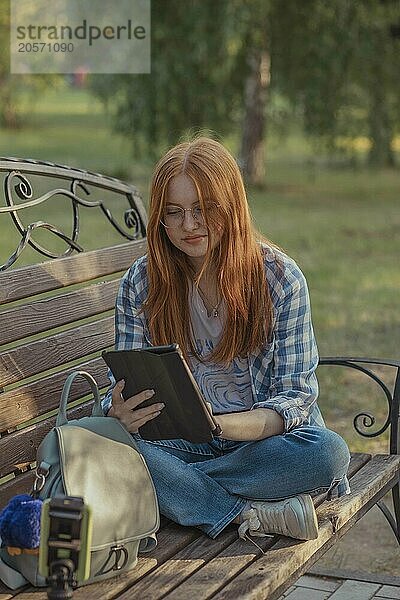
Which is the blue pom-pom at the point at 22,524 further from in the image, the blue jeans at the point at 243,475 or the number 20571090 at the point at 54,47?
the number 20571090 at the point at 54,47

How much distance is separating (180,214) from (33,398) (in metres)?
0.68

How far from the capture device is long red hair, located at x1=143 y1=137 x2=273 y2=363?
2977 mm

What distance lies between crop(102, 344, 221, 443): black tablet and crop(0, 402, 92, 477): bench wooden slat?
1.23ft

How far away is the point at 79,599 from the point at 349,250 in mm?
10445

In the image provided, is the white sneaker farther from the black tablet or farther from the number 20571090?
the number 20571090

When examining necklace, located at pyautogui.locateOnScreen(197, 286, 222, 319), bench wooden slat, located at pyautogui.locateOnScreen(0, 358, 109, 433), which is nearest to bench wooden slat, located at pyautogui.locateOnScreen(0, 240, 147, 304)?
bench wooden slat, located at pyautogui.locateOnScreen(0, 358, 109, 433)

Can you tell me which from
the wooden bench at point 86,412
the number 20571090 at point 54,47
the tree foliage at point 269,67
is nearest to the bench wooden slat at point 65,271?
the wooden bench at point 86,412

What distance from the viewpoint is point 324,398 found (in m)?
6.46

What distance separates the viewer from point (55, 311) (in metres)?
3.39

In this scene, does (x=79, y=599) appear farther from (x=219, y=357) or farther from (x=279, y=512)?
(x=219, y=357)

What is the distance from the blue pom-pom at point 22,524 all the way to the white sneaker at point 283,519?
64cm

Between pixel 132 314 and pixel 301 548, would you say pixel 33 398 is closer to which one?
pixel 132 314

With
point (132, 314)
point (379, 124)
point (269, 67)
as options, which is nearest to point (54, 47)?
point (269, 67)

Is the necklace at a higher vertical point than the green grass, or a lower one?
higher
